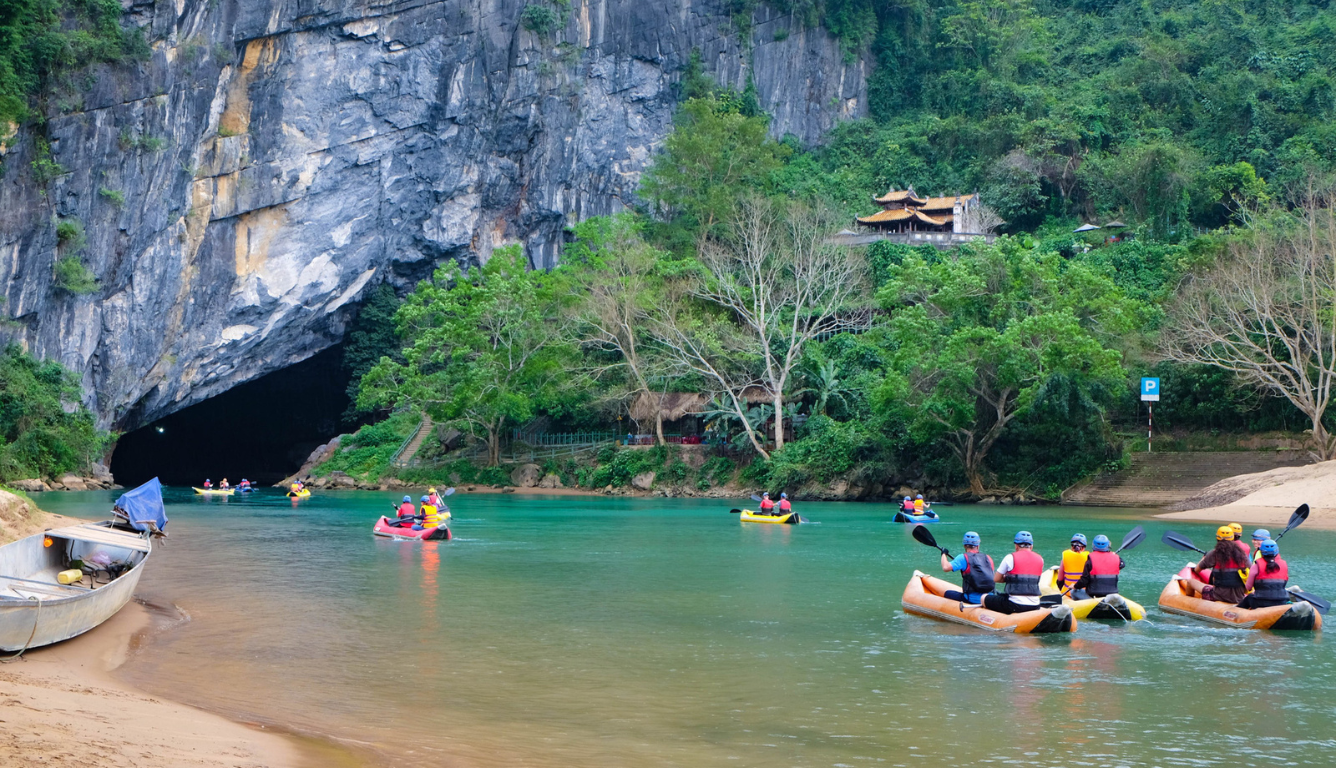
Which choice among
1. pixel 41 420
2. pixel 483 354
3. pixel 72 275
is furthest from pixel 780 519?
pixel 41 420

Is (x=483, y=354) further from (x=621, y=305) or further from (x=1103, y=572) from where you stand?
(x=1103, y=572)

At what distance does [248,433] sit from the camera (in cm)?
6644

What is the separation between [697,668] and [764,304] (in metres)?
35.5

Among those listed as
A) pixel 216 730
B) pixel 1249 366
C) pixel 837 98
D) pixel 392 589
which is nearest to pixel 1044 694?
pixel 216 730

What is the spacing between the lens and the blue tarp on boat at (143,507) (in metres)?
18.8

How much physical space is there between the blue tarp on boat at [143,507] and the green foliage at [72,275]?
2714 cm

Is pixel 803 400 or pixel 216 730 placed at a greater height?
pixel 803 400

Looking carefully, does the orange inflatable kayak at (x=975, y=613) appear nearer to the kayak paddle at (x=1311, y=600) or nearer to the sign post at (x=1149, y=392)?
the kayak paddle at (x=1311, y=600)

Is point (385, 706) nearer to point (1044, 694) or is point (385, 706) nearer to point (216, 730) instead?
point (216, 730)

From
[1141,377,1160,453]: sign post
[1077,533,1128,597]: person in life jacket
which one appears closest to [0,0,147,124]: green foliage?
[1077,533,1128,597]: person in life jacket

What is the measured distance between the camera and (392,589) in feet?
63.4

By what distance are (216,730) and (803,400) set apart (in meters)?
41.4

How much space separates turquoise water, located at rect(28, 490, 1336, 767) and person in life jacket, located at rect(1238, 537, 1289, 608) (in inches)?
24.4

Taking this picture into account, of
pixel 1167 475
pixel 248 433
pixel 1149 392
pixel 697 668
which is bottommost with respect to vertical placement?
pixel 697 668
